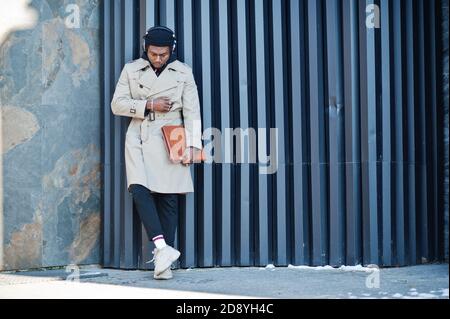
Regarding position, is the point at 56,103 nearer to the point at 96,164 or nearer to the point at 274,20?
the point at 96,164

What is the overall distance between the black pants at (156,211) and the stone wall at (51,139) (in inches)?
26.1

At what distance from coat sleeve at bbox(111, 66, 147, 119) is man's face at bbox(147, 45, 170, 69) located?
0.25m

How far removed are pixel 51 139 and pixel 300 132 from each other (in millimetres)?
2080

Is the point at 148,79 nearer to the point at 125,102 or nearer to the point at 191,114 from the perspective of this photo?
the point at 125,102

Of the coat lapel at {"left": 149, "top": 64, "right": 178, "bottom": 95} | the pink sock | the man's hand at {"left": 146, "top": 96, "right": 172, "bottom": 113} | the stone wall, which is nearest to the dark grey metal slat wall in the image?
A: the stone wall

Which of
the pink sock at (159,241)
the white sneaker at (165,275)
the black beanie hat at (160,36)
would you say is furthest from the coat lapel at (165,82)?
the white sneaker at (165,275)

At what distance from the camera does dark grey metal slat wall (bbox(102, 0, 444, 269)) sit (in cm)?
653

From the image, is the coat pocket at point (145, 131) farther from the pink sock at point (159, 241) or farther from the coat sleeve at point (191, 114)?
the pink sock at point (159, 241)

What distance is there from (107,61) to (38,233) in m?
1.57

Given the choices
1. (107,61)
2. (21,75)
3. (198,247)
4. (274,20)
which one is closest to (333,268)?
(198,247)

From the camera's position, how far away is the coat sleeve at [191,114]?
6.28 m

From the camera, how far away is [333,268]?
21.2 feet

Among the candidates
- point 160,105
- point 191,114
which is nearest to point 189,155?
point 191,114

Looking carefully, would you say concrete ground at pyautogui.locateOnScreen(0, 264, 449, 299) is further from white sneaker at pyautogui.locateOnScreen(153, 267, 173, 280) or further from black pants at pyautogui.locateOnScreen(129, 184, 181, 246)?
black pants at pyautogui.locateOnScreen(129, 184, 181, 246)
